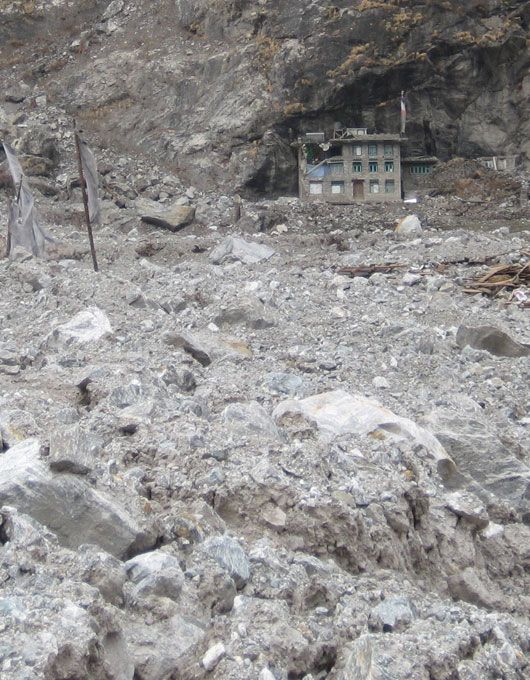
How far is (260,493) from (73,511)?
1.05m

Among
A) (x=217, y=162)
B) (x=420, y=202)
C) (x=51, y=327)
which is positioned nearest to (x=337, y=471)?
(x=51, y=327)

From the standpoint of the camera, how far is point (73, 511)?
4.25m

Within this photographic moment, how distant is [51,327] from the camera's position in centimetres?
1028

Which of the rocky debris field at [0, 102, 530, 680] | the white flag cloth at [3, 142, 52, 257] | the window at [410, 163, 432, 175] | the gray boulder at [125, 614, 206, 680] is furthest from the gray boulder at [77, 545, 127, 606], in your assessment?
the window at [410, 163, 432, 175]

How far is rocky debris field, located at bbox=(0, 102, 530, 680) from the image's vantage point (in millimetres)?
3572

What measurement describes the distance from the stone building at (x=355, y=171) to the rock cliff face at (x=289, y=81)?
51.7 inches

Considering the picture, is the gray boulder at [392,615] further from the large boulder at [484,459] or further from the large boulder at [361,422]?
the large boulder at [484,459]

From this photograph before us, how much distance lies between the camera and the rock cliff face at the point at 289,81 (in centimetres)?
3147

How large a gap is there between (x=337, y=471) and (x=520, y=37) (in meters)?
30.9

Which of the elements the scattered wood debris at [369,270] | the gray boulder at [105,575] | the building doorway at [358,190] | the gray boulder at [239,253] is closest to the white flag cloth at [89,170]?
the gray boulder at [239,253]

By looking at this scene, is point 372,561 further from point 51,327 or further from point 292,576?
point 51,327

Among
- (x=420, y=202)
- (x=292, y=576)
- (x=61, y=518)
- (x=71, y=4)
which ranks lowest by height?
(x=420, y=202)

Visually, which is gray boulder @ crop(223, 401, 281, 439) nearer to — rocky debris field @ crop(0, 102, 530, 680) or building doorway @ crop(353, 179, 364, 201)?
rocky debris field @ crop(0, 102, 530, 680)

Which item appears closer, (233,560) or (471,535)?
(233,560)
